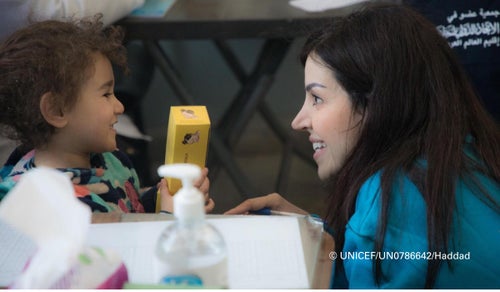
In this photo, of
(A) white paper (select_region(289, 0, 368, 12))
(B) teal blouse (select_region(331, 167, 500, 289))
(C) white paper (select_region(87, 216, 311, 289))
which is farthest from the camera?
(A) white paper (select_region(289, 0, 368, 12))

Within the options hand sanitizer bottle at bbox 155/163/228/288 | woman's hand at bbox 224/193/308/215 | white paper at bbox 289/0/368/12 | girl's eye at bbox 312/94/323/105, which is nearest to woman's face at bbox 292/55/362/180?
girl's eye at bbox 312/94/323/105

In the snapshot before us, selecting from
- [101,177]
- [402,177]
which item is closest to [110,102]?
[101,177]

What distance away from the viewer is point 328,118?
122cm

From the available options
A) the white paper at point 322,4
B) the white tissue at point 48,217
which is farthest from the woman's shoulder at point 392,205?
the white paper at point 322,4

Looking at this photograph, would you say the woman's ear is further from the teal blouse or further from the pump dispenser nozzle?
the pump dispenser nozzle

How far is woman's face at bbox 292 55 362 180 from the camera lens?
1208 millimetres

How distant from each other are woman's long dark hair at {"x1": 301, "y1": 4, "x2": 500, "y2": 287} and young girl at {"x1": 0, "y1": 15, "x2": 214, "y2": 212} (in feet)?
1.02

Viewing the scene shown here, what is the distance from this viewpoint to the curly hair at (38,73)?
1235mm

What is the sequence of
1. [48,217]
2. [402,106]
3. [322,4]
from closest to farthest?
[48,217], [402,106], [322,4]

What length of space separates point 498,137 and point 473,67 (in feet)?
2.49

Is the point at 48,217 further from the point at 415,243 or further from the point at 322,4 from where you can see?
the point at 322,4

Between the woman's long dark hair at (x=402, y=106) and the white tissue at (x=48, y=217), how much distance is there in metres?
0.57

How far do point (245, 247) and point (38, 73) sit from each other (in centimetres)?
56

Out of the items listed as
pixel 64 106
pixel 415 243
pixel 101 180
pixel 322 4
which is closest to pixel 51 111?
pixel 64 106
